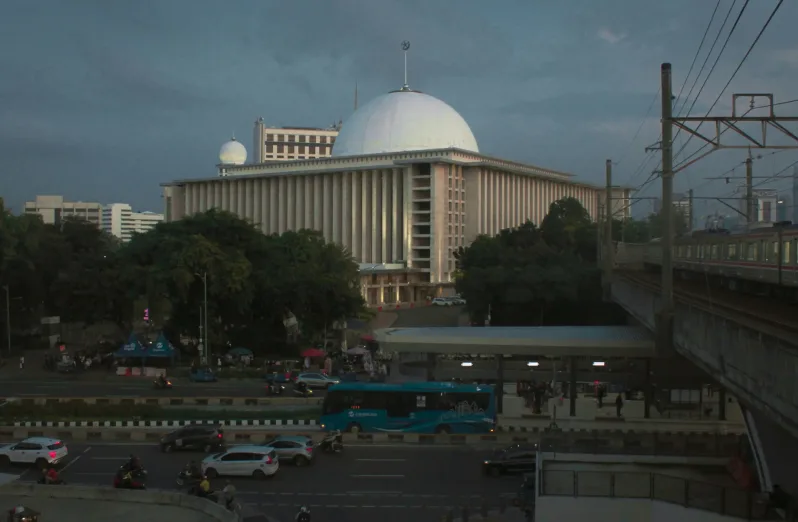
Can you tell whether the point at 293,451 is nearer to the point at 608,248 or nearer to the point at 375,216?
the point at 608,248

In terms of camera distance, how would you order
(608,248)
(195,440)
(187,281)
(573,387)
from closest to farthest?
(195,440) < (573,387) < (608,248) < (187,281)

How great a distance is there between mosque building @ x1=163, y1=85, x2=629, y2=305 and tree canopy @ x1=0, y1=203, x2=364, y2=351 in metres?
22.0

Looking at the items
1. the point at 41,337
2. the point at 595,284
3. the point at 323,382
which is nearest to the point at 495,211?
the point at 595,284

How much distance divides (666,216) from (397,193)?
52979mm

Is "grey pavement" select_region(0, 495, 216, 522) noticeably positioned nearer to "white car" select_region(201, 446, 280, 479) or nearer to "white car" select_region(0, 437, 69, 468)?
"white car" select_region(201, 446, 280, 479)

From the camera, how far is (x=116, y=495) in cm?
1508

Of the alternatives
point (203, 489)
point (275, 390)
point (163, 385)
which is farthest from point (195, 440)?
point (163, 385)

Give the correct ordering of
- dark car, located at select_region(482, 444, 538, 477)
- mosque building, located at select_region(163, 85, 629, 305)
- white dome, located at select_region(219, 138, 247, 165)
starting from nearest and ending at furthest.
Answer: dark car, located at select_region(482, 444, 538, 477) < mosque building, located at select_region(163, 85, 629, 305) < white dome, located at select_region(219, 138, 247, 165)

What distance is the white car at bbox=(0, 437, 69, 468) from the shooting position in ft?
62.0

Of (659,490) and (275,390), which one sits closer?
(659,490)

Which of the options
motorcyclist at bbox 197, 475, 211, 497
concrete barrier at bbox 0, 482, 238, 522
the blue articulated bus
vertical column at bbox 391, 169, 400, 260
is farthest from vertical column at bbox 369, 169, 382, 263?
concrete barrier at bbox 0, 482, 238, 522

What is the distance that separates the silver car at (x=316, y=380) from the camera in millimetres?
29734

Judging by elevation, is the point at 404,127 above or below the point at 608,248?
above

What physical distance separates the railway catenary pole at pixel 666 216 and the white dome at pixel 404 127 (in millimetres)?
56719
